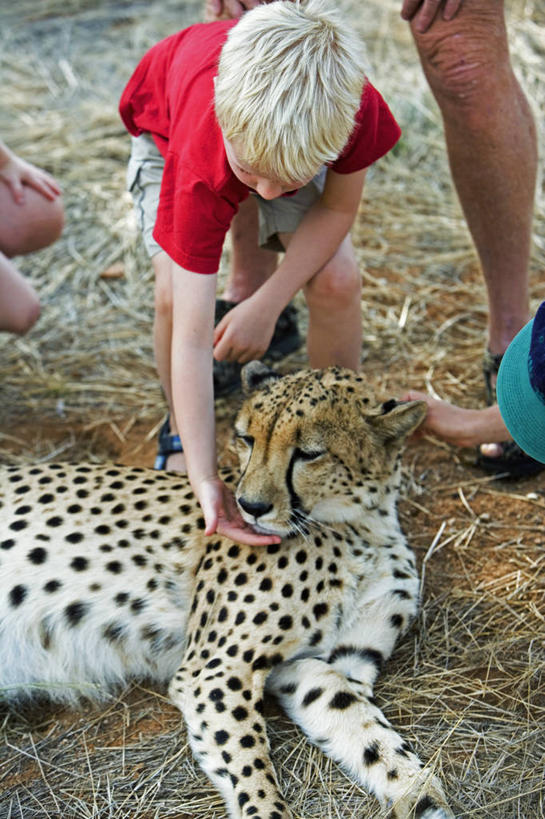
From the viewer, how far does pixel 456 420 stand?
2.22 meters

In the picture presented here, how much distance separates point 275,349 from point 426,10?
124 centimetres

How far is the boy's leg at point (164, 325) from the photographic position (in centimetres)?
241

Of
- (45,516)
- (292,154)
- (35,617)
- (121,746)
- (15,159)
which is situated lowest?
(121,746)

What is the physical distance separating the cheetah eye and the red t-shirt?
1.58 ft

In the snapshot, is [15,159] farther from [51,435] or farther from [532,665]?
[532,665]

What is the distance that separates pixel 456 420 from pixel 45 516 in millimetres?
1096

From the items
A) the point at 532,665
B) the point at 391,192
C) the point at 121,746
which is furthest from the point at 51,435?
the point at 391,192

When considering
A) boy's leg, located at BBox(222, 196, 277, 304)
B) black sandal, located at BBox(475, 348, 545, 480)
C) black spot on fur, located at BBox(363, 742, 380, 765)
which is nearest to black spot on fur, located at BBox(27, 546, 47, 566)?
black spot on fur, located at BBox(363, 742, 380, 765)

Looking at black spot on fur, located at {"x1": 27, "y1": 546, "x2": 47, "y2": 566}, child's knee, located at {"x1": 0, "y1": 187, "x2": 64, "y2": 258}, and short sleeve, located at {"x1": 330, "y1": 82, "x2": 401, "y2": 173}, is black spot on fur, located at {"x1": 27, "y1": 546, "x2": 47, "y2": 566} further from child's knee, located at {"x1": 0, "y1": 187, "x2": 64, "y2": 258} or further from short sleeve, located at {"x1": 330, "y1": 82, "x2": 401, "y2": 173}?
child's knee, located at {"x1": 0, "y1": 187, "x2": 64, "y2": 258}

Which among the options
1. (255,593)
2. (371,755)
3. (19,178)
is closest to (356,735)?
(371,755)

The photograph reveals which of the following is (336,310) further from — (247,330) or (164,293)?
(164,293)

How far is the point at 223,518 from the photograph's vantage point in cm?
208

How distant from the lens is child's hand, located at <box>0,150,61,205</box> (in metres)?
3.17

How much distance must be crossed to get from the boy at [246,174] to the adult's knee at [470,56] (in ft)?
1.40
